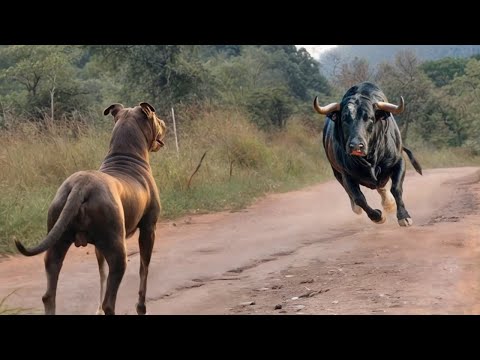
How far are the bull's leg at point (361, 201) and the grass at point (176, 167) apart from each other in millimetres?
2992

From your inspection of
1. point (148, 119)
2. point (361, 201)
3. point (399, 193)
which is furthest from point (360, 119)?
point (148, 119)

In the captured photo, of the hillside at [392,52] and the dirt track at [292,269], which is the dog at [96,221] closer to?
the dirt track at [292,269]

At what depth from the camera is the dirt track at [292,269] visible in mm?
5242

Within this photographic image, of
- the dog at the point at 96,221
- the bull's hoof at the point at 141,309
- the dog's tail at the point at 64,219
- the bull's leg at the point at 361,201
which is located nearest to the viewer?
the dog's tail at the point at 64,219

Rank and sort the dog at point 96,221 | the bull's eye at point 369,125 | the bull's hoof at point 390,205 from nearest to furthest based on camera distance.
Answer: the dog at point 96,221 → the bull's eye at point 369,125 → the bull's hoof at point 390,205

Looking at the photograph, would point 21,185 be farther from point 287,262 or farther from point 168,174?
point 287,262

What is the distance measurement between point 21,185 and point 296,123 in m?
13.0

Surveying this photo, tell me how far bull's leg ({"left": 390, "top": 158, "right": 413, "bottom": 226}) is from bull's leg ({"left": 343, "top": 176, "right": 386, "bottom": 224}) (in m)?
0.25

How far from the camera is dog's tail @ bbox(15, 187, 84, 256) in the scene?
4.13m

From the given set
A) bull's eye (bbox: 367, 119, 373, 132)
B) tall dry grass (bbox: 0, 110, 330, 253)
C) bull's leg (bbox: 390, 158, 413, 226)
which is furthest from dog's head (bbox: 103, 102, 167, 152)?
bull's leg (bbox: 390, 158, 413, 226)

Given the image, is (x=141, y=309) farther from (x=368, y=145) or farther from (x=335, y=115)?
(x=335, y=115)

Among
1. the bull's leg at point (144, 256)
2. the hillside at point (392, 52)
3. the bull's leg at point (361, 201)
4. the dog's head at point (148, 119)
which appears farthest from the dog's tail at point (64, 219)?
the hillside at point (392, 52)

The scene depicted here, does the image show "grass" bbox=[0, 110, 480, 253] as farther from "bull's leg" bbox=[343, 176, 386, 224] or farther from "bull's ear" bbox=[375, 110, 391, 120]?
"bull's ear" bbox=[375, 110, 391, 120]
